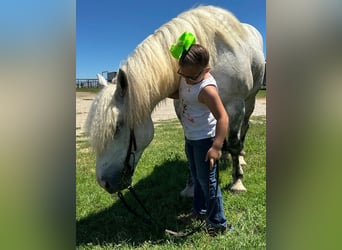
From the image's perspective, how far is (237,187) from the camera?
3051 mm

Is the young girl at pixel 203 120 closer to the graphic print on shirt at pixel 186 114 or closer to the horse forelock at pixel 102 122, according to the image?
the graphic print on shirt at pixel 186 114

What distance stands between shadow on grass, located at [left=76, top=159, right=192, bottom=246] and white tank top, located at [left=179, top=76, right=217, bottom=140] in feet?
2.38

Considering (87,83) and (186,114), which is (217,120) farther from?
(87,83)

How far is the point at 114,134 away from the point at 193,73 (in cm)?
64

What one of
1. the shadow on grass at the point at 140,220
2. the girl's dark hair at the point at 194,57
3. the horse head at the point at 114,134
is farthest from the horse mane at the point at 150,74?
the shadow on grass at the point at 140,220

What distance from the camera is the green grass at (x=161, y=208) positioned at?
2.16m

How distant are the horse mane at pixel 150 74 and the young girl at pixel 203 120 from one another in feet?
0.50

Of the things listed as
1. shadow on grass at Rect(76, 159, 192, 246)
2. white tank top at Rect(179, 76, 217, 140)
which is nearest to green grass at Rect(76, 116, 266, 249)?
shadow on grass at Rect(76, 159, 192, 246)

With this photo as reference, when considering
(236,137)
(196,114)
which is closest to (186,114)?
(196,114)

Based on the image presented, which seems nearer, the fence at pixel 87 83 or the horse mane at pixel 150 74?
the fence at pixel 87 83

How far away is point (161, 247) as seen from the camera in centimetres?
211
